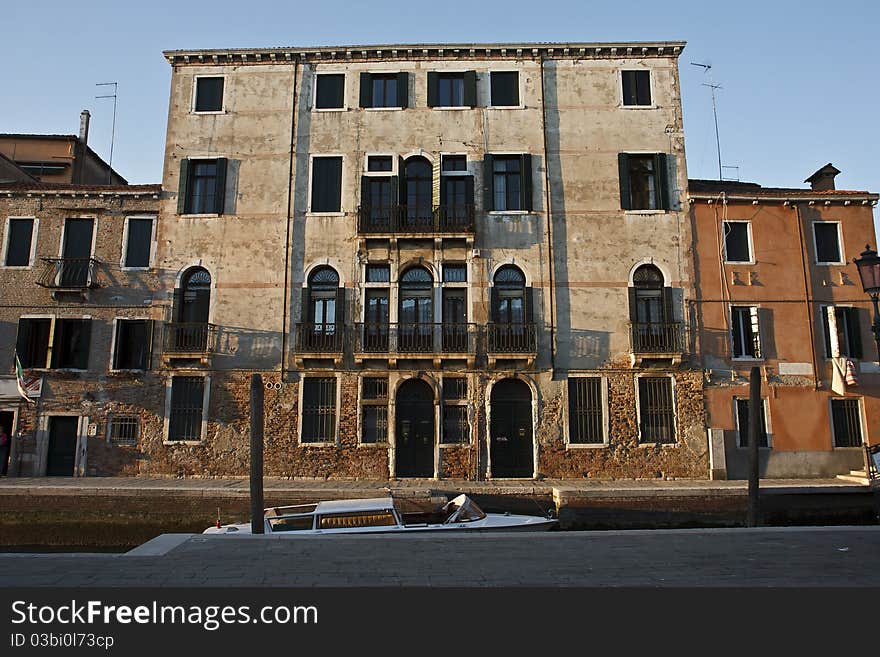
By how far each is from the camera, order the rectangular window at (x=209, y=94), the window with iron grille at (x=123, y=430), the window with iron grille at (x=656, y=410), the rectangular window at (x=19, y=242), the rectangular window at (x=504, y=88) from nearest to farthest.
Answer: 1. the window with iron grille at (x=656, y=410)
2. the window with iron grille at (x=123, y=430)
3. the rectangular window at (x=19, y=242)
4. the rectangular window at (x=504, y=88)
5. the rectangular window at (x=209, y=94)

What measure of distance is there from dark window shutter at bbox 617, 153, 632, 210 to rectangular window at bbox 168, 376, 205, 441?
45.9 ft

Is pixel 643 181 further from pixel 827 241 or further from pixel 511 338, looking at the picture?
pixel 511 338

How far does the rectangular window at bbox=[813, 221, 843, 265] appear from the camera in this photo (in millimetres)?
19453

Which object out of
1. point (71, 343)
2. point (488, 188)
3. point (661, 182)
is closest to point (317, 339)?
point (488, 188)

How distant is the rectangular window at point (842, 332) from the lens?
18.9 metres

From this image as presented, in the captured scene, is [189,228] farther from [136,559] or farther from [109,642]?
[109,642]

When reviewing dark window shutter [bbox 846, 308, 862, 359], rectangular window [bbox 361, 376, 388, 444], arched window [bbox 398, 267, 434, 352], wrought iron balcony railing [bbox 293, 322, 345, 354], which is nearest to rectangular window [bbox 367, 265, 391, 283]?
arched window [bbox 398, 267, 434, 352]

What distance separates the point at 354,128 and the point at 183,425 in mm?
10602

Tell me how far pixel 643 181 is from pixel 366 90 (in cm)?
933

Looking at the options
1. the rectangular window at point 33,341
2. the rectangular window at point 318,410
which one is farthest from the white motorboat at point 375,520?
the rectangular window at point 33,341

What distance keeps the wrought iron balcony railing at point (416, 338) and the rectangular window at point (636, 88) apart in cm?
903

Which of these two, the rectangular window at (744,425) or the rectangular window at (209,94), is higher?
the rectangular window at (209,94)

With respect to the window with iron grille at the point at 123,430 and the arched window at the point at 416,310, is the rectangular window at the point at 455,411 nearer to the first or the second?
the arched window at the point at 416,310

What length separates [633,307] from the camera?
18.9 metres
